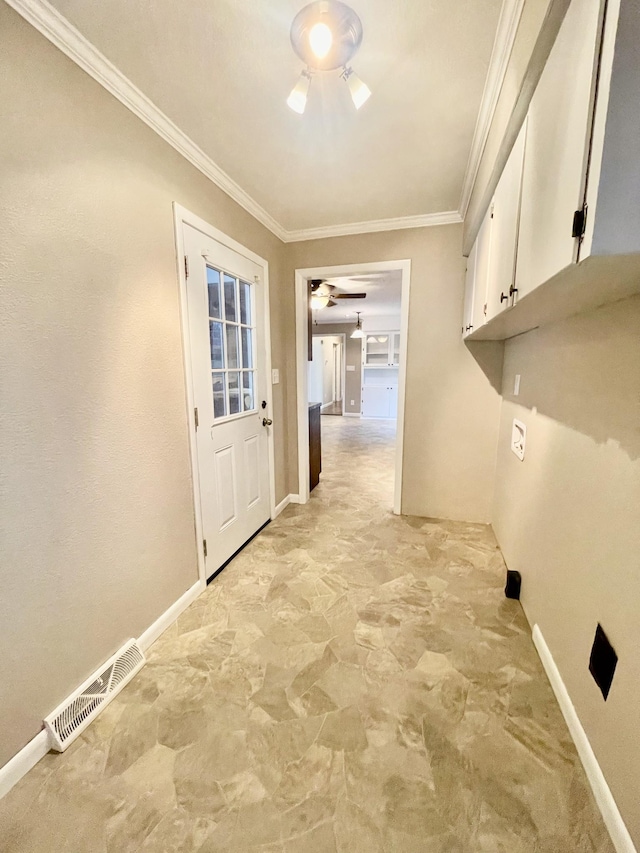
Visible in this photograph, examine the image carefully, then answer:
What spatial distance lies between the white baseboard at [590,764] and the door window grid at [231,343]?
2.09 meters

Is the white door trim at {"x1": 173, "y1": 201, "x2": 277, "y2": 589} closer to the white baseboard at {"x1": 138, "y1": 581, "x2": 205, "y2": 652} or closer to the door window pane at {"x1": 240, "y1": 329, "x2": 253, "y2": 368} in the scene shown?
the white baseboard at {"x1": 138, "y1": 581, "x2": 205, "y2": 652}

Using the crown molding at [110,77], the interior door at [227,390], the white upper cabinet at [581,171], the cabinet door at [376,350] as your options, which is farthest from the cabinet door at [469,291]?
the cabinet door at [376,350]

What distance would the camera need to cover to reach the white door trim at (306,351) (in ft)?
9.20

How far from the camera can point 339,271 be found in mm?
2924

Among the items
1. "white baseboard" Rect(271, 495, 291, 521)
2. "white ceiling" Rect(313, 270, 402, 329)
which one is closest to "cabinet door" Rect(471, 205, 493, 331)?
"white ceiling" Rect(313, 270, 402, 329)

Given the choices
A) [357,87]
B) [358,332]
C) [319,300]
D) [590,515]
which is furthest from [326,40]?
[358,332]

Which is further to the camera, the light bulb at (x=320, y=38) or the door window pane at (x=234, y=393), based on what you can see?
the door window pane at (x=234, y=393)

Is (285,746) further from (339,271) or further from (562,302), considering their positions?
(339,271)

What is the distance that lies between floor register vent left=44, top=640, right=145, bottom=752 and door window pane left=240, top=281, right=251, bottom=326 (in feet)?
6.64

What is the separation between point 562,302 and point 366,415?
7.62 m

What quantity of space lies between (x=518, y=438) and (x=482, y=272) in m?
1.01

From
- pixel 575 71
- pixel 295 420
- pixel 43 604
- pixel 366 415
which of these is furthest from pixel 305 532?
pixel 366 415

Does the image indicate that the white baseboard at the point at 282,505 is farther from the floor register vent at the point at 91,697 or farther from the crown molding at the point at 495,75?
the crown molding at the point at 495,75

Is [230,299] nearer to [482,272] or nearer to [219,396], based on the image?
[219,396]
